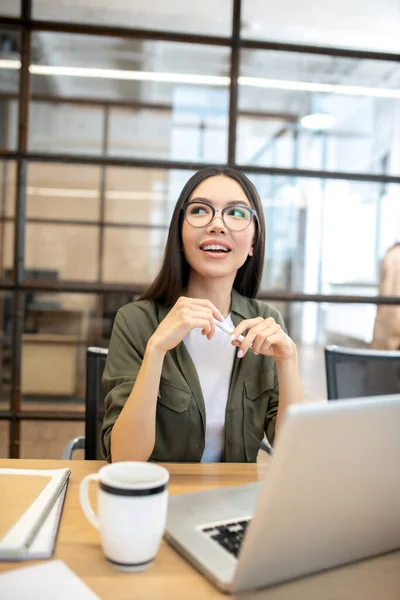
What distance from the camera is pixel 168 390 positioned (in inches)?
52.8

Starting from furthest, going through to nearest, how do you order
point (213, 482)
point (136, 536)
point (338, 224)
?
point (338, 224) → point (213, 482) → point (136, 536)

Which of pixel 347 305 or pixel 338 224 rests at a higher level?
pixel 338 224

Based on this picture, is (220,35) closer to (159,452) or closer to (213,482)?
(159,452)

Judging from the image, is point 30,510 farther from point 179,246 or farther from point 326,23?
point 326,23

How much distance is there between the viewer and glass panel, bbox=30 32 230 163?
92.2 inches

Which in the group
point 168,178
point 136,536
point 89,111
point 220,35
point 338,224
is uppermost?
point 220,35

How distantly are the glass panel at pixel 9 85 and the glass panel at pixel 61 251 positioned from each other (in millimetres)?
397

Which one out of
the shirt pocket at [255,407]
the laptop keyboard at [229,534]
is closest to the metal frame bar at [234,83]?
the shirt pocket at [255,407]

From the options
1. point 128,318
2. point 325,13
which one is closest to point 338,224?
point 325,13

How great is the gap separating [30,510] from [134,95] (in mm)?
2003

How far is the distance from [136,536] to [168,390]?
2.30 ft

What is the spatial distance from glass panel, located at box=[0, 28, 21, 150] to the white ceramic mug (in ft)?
6.64

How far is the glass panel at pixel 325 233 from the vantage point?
246 cm

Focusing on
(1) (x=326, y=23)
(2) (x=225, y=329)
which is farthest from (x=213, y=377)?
(1) (x=326, y=23)
